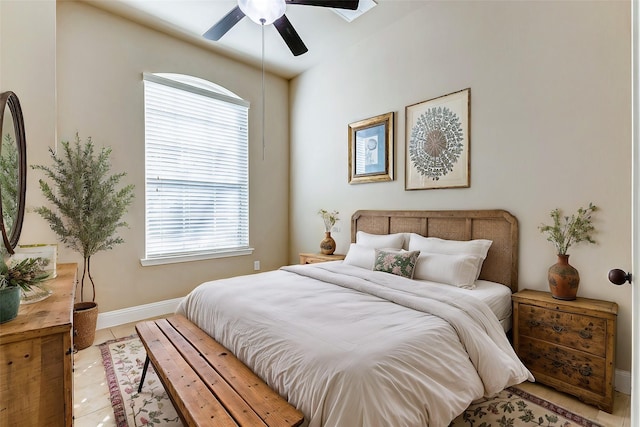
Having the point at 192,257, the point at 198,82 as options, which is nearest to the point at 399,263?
the point at 192,257

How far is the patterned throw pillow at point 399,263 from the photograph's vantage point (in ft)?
8.37

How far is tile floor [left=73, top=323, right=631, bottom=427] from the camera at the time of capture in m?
1.78

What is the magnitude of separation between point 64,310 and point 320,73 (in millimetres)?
4020

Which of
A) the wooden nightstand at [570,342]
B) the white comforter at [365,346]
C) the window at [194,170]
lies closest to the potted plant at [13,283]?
the white comforter at [365,346]

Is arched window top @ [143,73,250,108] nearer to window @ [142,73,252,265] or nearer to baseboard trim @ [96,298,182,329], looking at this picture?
window @ [142,73,252,265]

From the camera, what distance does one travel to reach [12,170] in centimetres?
166

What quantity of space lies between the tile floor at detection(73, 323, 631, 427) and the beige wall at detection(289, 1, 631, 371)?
414 millimetres

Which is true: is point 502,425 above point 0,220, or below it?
below

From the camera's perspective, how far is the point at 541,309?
2.11 metres

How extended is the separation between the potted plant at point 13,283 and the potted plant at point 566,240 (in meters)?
2.94

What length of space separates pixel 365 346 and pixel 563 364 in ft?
5.48

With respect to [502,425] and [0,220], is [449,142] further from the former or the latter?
[0,220]

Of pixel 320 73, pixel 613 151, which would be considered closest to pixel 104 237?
pixel 320 73

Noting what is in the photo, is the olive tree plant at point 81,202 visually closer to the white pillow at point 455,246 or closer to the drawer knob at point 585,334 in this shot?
the white pillow at point 455,246
